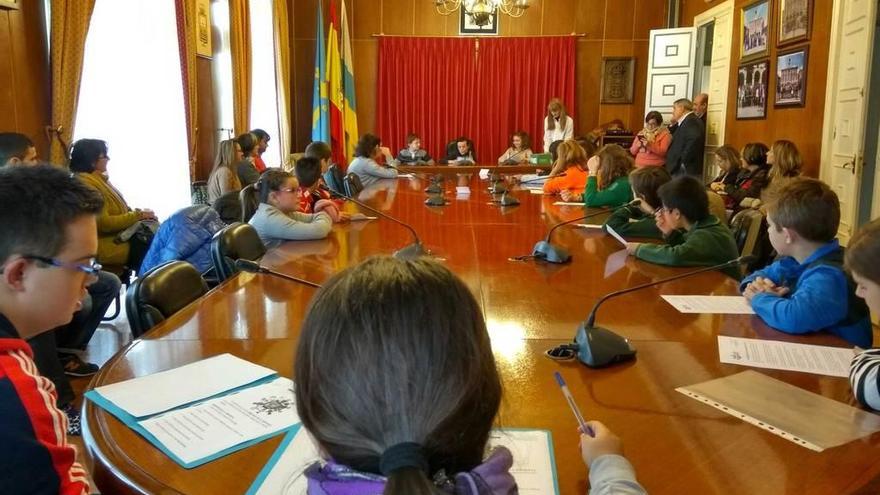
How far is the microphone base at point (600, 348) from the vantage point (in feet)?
4.77

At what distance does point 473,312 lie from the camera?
76 cm

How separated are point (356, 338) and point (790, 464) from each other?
73 centimetres

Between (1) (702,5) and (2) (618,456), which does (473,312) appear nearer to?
(2) (618,456)

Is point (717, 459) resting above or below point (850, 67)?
below

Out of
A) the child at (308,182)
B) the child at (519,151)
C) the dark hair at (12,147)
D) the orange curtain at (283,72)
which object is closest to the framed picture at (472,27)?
the child at (519,151)

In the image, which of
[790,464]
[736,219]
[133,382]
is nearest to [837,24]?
[736,219]

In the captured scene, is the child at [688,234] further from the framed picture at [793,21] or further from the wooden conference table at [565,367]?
the framed picture at [793,21]

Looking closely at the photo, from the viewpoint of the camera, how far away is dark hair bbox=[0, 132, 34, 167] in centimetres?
296

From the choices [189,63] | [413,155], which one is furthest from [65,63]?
[413,155]

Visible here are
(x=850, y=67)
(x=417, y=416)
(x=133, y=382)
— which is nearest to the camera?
(x=417, y=416)

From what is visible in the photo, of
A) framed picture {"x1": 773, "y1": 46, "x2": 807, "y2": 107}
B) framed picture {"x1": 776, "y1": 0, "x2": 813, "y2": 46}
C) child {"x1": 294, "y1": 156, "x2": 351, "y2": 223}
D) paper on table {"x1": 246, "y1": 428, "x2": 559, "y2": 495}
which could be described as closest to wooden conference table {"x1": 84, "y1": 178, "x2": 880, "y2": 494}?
paper on table {"x1": 246, "y1": 428, "x2": 559, "y2": 495}

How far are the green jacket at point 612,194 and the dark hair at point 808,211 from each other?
2058mm

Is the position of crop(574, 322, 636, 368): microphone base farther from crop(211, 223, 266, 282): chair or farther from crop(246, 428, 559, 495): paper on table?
crop(211, 223, 266, 282): chair

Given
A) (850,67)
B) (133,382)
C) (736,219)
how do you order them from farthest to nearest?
(850,67) < (736,219) < (133,382)
